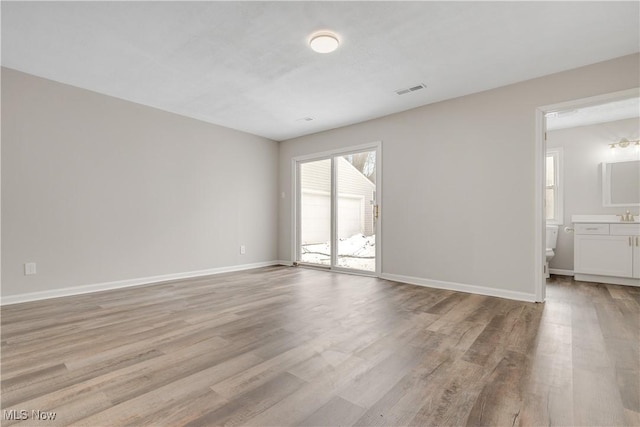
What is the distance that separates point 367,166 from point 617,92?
2.95 metres

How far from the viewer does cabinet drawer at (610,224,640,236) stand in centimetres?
414

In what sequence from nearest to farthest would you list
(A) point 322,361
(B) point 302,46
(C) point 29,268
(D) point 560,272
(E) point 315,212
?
1. (A) point 322,361
2. (B) point 302,46
3. (C) point 29,268
4. (D) point 560,272
5. (E) point 315,212

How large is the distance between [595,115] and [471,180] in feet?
8.37

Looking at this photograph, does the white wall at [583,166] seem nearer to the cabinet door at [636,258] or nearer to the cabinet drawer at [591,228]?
the cabinet drawer at [591,228]

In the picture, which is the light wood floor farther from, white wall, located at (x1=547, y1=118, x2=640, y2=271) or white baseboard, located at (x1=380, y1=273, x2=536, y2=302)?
white wall, located at (x1=547, y1=118, x2=640, y2=271)

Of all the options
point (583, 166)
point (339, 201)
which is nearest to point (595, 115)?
point (583, 166)

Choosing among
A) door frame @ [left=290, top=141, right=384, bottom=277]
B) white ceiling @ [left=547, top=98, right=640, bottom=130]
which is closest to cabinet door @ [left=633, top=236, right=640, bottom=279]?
white ceiling @ [left=547, top=98, right=640, bottom=130]

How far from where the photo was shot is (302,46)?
9.14 feet

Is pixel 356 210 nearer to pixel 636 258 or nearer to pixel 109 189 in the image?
pixel 109 189

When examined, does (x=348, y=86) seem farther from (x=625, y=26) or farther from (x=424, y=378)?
(x=424, y=378)

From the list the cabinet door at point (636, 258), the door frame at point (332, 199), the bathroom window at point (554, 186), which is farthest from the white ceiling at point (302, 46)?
the cabinet door at point (636, 258)

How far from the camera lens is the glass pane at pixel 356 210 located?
4840 millimetres

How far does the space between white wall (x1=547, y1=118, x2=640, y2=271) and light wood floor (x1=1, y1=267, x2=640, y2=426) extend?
194cm

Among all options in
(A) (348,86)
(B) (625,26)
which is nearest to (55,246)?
(A) (348,86)
